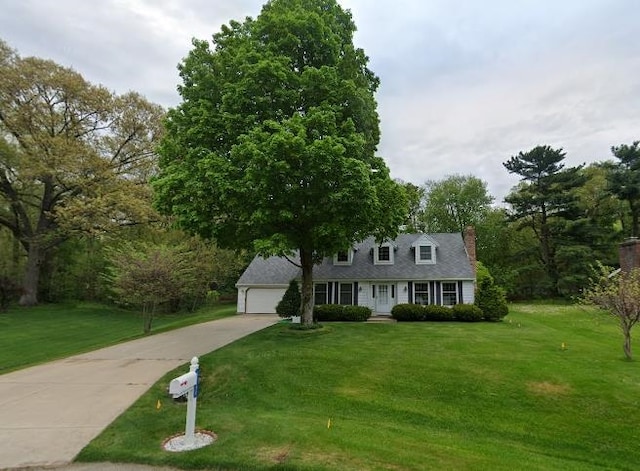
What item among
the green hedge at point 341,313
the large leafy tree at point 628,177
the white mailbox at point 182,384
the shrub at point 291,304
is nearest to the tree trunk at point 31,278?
the shrub at point 291,304

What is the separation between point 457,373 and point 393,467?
546 cm

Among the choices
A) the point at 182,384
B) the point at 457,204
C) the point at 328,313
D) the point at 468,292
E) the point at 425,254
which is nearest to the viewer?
the point at 182,384

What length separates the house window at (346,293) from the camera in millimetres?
24656

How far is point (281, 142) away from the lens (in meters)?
12.3

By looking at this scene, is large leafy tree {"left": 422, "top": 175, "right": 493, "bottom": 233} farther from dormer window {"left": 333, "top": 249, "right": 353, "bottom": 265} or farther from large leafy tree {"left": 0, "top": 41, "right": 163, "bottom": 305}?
large leafy tree {"left": 0, "top": 41, "right": 163, "bottom": 305}

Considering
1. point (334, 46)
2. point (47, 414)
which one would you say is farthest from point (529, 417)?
point (334, 46)

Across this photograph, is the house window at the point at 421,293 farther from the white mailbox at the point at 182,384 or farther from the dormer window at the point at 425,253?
the white mailbox at the point at 182,384

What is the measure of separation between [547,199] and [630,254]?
527 inches

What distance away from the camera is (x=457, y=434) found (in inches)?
305

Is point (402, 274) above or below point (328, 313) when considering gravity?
above

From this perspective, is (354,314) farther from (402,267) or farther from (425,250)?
(425,250)

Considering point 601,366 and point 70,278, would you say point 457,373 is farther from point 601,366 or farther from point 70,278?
point 70,278

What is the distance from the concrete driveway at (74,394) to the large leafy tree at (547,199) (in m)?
32.9

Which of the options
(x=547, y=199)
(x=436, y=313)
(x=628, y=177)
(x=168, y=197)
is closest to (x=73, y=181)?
(x=168, y=197)
